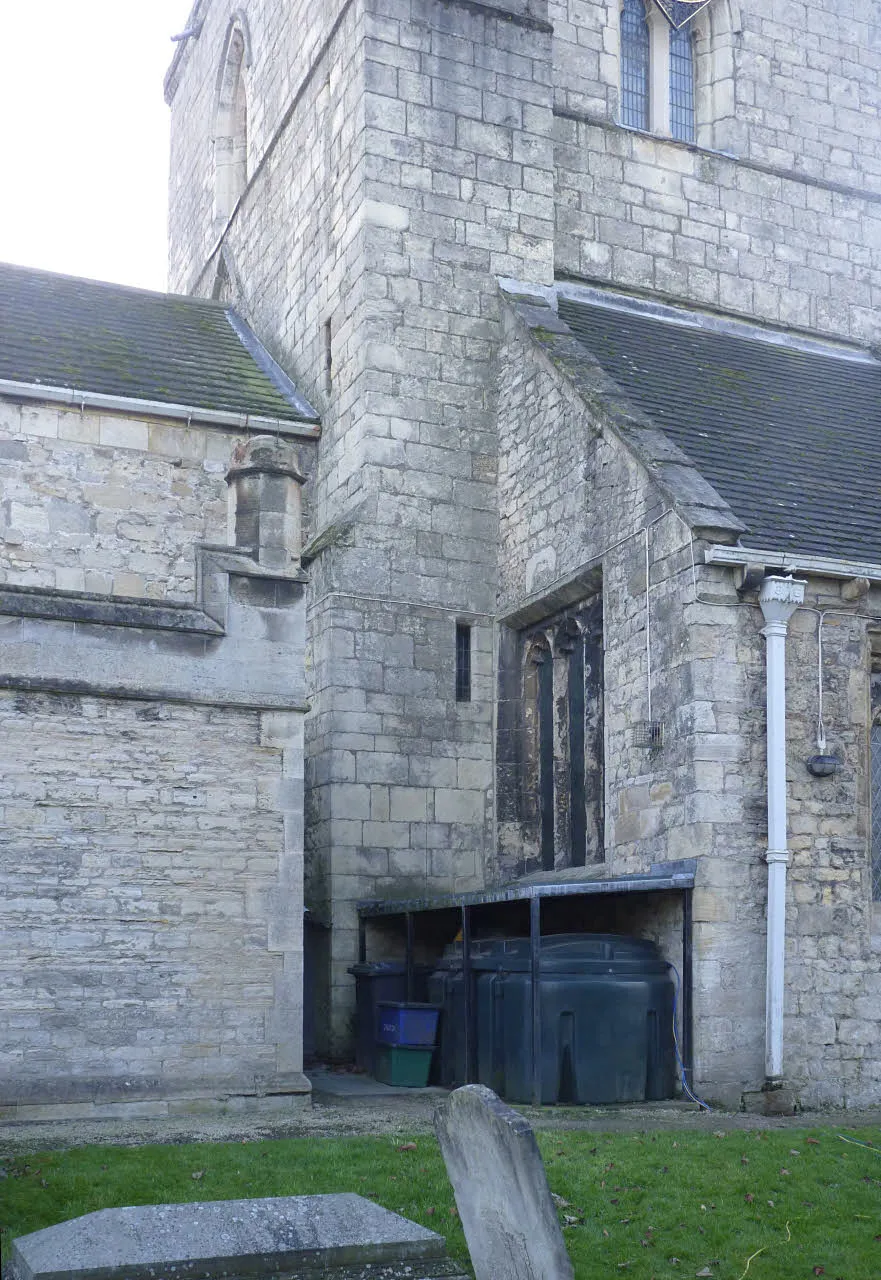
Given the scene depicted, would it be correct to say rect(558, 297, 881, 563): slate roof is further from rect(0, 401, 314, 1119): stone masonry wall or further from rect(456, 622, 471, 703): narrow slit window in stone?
rect(0, 401, 314, 1119): stone masonry wall

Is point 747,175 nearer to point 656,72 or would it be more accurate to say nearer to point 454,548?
point 656,72

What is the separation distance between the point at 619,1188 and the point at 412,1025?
515 cm

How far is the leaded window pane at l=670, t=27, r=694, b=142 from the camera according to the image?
20391mm

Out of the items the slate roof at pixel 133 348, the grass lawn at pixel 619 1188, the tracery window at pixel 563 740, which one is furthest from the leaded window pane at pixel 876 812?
the slate roof at pixel 133 348

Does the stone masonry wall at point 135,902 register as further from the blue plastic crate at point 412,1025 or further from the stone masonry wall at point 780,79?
the stone masonry wall at point 780,79

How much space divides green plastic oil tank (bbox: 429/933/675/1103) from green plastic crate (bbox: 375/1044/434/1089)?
882 mm

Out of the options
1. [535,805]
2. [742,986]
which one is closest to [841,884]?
[742,986]

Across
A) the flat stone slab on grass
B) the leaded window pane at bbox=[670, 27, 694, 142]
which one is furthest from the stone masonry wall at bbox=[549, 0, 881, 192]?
the flat stone slab on grass

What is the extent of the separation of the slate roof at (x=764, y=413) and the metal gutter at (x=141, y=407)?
3.74 metres

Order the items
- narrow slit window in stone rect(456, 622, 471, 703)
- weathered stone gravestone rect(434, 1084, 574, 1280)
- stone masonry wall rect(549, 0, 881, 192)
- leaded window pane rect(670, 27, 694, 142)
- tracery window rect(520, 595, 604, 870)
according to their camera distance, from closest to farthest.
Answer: weathered stone gravestone rect(434, 1084, 574, 1280), tracery window rect(520, 595, 604, 870), narrow slit window in stone rect(456, 622, 471, 703), stone masonry wall rect(549, 0, 881, 192), leaded window pane rect(670, 27, 694, 142)

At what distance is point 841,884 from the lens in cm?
1286

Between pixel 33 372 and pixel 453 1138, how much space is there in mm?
11484

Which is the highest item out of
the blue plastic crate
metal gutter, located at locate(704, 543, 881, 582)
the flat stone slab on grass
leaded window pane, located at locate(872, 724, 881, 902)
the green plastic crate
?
metal gutter, located at locate(704, 543, 881, 582)

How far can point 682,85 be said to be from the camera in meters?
20.5
